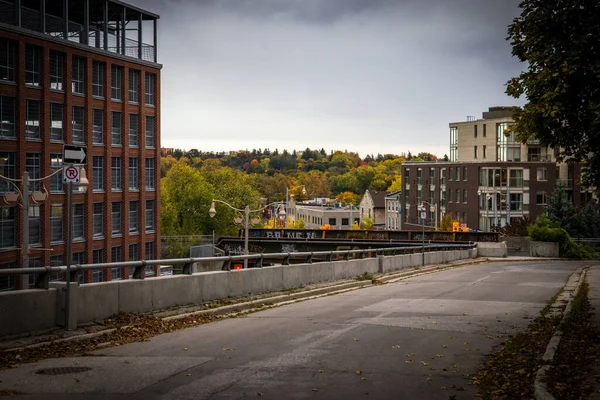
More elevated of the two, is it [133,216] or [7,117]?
[7,117]

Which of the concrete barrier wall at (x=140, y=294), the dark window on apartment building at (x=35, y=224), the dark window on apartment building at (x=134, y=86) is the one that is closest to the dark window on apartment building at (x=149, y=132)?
the dark window on apartment building at (x=134, y=86)

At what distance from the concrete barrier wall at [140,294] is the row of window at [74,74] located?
37705mm

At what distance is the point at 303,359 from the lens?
1220cm

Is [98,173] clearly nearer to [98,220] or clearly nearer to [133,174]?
[98,220]

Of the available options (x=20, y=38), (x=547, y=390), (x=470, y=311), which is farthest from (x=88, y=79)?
(x=547, y=390)

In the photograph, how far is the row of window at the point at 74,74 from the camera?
5553cm

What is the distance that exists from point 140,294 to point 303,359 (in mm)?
5489

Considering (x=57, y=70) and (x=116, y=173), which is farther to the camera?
(x=116, y=173)

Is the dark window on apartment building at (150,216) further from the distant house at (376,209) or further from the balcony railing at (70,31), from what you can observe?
the distant house at (376,209)

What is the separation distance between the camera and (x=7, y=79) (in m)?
55.6

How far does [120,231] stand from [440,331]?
5526 centimetres

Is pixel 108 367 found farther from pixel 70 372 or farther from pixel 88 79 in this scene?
pixel 88 79

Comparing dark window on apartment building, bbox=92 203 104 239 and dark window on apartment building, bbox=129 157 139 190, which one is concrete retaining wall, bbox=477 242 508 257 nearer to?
dark window on apartment building, bbox=129 157 139 190

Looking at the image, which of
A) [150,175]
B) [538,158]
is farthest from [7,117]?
[538,158]
